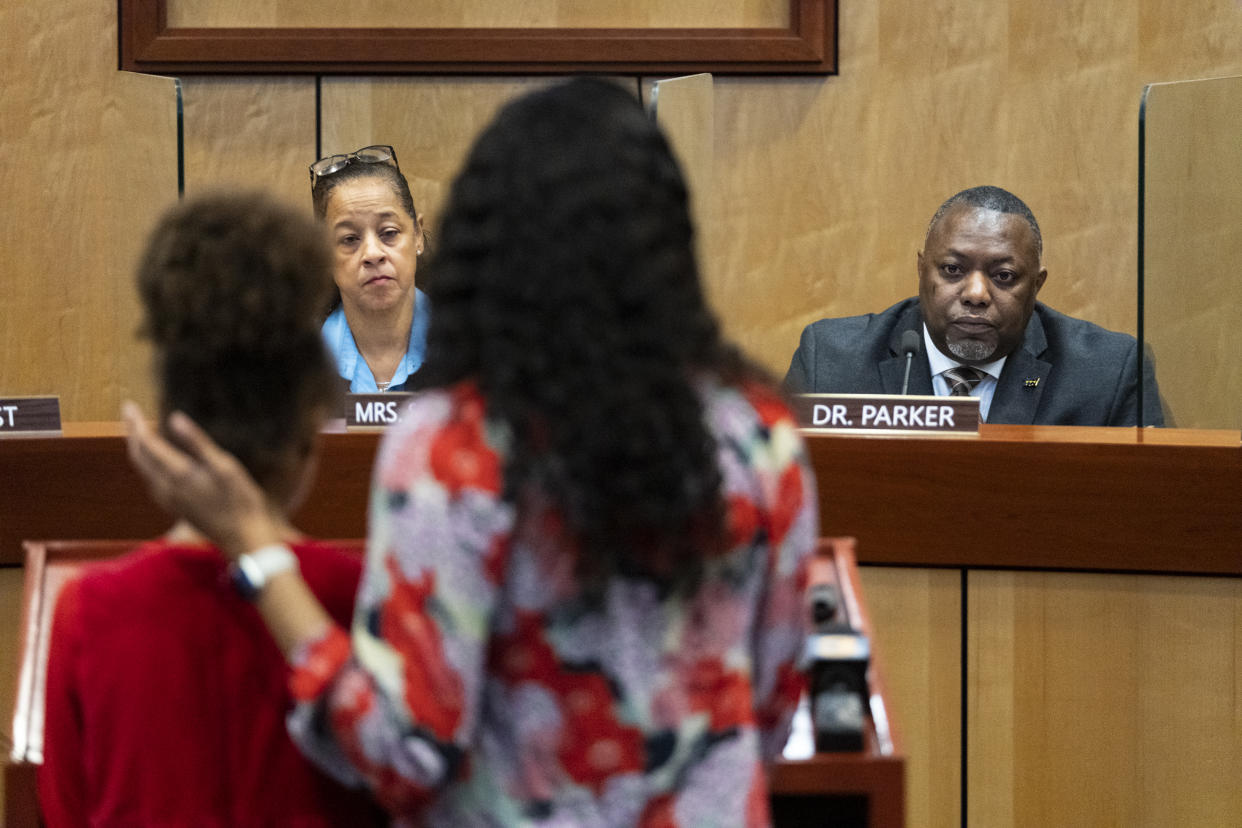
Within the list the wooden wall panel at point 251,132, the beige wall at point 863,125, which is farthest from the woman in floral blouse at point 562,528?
the wooden wall panel at point 251,132

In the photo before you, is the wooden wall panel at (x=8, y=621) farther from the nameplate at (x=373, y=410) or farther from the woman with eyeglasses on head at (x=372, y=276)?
the woman with eyeglasses on head at (x=372, y=276)

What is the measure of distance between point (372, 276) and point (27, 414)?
0.90 meters

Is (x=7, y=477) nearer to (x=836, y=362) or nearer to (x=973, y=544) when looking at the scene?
(x=973, y=544)

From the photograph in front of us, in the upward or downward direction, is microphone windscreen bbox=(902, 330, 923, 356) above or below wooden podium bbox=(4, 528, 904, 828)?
above

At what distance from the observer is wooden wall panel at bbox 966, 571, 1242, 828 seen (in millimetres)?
1652

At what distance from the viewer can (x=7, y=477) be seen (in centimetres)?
162

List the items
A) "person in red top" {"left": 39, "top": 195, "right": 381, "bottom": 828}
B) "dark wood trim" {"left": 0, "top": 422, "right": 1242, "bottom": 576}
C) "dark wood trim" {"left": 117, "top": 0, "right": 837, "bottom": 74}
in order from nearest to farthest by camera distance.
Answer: "person in red top" {"left": 39, "top": 195, "right": 381, "bottom": 828}
"dark wood trim" {"left": 0, "top": 422, "right": 1242, "bottom": 576}
"dark wood trim" {"left": 117, "top": 0, "right": 837, "bottom": 74}

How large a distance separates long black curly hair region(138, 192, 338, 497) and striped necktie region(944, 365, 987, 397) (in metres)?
1.97

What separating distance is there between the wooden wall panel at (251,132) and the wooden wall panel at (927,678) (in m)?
2.26

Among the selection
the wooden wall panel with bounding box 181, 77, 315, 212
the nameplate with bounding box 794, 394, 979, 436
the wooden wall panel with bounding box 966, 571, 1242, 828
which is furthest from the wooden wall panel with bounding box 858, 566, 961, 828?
the wooden wall panel with bounding box 181, 77, 315, 212

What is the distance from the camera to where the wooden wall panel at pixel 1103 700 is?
5.42ft

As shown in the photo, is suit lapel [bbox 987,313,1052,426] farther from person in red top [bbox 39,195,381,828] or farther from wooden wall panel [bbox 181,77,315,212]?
person in red top [bbox 39,195,381,828]

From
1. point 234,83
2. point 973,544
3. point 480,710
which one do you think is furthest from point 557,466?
point 234,83

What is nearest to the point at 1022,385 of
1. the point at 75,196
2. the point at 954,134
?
the point at 954,134
